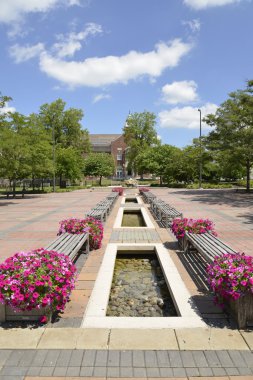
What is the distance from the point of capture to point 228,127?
87.7 feet

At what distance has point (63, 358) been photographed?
134 inches

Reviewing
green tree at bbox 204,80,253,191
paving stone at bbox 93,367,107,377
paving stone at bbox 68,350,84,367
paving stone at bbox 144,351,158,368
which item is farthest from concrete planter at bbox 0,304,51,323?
green tree at bbox 204,80,253,191

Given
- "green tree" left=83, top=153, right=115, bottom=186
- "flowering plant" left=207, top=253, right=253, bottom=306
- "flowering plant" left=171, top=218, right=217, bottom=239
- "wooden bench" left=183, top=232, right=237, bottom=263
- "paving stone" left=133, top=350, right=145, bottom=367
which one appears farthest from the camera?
"green tree" left=83, top=153, right=115, bottom=186

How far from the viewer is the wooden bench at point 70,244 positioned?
6098mm

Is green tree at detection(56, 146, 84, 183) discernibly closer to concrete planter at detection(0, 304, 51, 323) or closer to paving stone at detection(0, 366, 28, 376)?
concrete planter at detection(0, 304, 51, 323)

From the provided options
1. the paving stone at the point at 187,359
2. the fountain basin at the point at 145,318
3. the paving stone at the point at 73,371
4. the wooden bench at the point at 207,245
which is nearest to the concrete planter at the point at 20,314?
the fountain basin at the point at 145,318

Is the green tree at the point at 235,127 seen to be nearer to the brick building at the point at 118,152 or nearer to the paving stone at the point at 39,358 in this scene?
the paving stone at the point at 39,358

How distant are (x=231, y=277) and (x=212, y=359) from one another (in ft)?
3.41

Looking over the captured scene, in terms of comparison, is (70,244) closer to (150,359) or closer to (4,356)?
(4,356)

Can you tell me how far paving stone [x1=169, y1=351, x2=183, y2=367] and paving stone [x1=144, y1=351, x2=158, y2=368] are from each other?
173 mm

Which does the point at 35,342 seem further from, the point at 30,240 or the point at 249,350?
the point at 30,240

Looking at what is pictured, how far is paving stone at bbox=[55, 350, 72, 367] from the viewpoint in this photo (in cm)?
329

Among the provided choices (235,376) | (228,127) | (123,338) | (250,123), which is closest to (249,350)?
(235,376)

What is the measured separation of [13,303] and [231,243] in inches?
254
